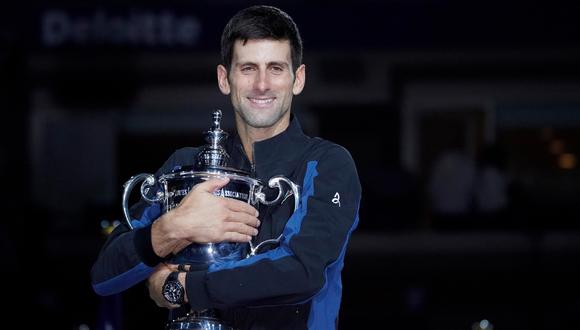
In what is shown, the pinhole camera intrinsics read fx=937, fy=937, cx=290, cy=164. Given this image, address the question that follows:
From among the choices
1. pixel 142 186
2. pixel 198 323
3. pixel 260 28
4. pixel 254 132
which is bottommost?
pixel 198 323

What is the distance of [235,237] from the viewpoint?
7.23 feet

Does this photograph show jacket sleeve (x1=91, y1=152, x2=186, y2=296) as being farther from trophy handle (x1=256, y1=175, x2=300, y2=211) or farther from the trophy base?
trophy handle (x1=256, y1=175, x2=300, y2=211)

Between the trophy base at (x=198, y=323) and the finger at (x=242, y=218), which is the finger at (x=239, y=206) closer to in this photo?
the finger at (x=242, y=218)

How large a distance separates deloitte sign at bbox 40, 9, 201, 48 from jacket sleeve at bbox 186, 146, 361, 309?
7.56 meters

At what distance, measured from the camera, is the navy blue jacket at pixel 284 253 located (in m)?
2.16

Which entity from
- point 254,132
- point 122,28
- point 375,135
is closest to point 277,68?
point 254,132

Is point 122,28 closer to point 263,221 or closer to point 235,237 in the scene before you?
point 263,221

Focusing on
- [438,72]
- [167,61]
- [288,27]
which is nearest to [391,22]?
[438,72]

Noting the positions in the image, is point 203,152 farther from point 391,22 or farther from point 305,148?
point 391,22

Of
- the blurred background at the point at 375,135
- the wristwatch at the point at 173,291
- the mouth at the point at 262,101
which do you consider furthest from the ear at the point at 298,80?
the blurred background at the point at 375,135

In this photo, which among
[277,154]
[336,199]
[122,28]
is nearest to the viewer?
[336,199]

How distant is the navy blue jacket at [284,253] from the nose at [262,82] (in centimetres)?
15

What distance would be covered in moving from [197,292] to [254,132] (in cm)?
49

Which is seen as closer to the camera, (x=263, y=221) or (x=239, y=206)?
(x=239, y=206)
